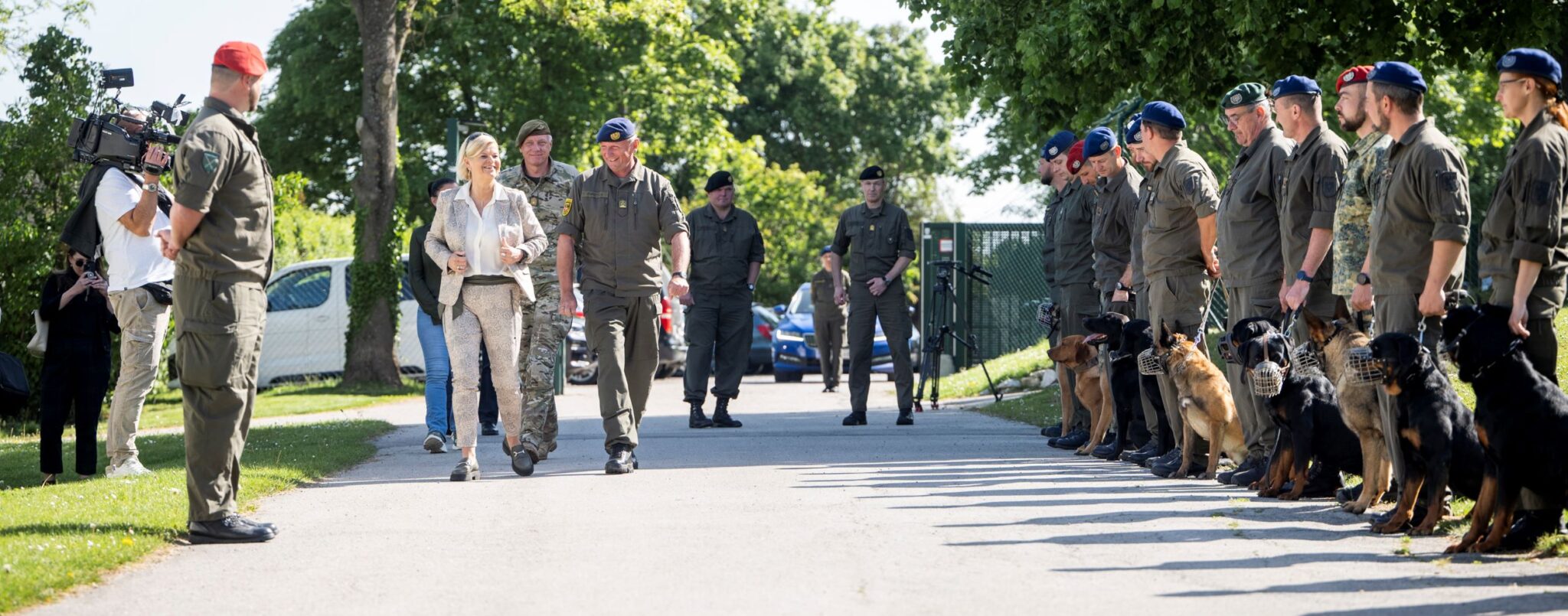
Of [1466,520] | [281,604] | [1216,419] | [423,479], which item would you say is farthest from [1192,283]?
[281,604]

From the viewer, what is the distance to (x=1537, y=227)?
5953 millimetres

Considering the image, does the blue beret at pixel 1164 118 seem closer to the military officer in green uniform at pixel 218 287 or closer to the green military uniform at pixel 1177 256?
the green military uniform at pixel 1177 256

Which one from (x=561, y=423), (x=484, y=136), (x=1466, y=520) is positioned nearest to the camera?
(x=1466, y=520)

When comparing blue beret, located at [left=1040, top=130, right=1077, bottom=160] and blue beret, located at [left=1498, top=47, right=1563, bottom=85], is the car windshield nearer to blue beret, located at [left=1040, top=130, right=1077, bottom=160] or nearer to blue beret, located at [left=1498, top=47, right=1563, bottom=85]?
blue beret, located at [left=1040, top=130, right=1077, bottom=160]

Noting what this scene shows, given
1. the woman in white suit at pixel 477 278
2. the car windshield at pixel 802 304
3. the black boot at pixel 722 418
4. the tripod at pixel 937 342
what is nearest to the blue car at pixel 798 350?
the car windshield at pixel 802 304

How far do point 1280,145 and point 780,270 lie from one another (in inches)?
1712

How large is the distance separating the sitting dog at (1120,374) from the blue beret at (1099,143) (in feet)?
4.09

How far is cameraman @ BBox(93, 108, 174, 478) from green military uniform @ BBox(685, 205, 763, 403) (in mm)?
5657

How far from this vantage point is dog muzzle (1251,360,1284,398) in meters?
7.43

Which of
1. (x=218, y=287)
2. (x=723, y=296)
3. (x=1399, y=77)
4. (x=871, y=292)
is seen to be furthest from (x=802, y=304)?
(x=218, y=287)

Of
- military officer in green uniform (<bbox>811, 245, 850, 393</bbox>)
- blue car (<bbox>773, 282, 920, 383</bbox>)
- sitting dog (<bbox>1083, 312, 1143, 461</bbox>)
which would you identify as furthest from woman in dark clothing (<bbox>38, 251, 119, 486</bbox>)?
blue car (<bbox>773, 282, 920, 383</bbox>)

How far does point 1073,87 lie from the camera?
16641 mm

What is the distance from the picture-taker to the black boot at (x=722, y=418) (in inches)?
543

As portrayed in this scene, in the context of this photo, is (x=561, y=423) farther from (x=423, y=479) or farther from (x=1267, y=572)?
(x=1267, y=572)
